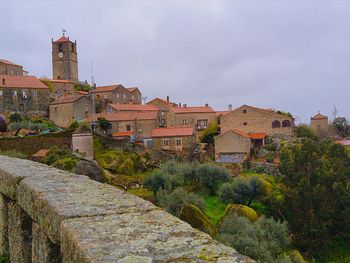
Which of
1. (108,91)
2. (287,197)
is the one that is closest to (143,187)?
(287,197)

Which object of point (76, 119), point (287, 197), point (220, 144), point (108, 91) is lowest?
point (287, 197)

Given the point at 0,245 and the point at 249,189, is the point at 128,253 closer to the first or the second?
the point at 0,245

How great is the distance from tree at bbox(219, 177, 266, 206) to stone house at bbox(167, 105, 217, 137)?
105 ft

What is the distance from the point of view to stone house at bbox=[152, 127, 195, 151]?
173 ft

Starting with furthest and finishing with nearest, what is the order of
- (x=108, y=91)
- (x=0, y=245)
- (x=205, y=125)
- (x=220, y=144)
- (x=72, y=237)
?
(x=108, y=91) < (x=205, y=125) < (x=220, y=144) < (x=0, y=245) < (x=72, y=237)

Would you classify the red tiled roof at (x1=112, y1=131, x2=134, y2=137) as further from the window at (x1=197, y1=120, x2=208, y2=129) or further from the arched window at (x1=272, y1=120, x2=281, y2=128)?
the arched window at (x1=272, y1=120, x2=281, y2=128)

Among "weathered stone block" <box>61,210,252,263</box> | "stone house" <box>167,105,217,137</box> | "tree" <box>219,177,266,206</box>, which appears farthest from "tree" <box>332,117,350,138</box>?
"weathered stone block" <box>61,210,252,263</box>

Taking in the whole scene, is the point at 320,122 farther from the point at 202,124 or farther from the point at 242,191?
the point at 242,191

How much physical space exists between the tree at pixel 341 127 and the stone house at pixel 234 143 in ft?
111

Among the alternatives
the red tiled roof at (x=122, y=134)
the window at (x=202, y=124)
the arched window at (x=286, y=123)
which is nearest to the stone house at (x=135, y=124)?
the red tiled roof at (x=122, y=134)

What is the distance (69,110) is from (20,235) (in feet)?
194

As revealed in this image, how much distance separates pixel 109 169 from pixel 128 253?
3677 centimetres

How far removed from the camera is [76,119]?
60781 millimetres

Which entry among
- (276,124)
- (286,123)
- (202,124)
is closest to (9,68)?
(202,124)
